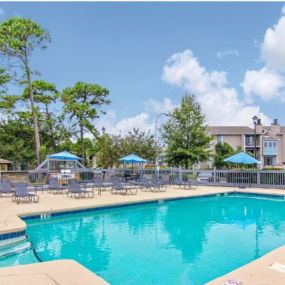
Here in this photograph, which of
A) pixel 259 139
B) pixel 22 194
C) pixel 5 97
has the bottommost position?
pixel 22 194

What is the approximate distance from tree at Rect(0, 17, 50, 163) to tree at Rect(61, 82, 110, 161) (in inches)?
208

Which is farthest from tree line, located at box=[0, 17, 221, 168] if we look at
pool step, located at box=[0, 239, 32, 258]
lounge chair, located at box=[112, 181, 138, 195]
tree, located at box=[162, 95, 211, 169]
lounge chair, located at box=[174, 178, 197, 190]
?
pool step, located at box=[0, 239, 32, 258]

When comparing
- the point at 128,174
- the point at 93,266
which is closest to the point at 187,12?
the point at 128,174

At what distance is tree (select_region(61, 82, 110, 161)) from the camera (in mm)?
30595

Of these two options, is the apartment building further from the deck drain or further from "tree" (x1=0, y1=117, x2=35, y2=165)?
the deck drain

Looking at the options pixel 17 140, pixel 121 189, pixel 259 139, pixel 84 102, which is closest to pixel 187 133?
pixel 121 189

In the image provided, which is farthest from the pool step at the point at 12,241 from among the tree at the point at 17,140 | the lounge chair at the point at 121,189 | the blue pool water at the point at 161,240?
the tree at the point at 17,140

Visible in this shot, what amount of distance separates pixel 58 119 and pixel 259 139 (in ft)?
98.7

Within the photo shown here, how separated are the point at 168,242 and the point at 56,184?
918 cm

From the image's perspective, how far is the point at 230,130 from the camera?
48.5m

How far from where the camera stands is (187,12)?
19109 millimetres

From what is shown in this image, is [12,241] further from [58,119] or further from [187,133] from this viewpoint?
[58,119]

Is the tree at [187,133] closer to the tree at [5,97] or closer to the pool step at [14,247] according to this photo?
the tree at [5,97]

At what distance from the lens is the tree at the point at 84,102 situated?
30.6 metres
